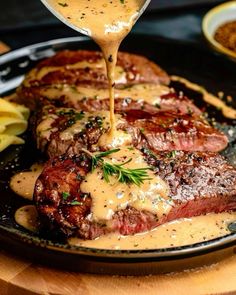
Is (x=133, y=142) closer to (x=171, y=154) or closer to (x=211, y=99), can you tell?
(x=171, y=154)

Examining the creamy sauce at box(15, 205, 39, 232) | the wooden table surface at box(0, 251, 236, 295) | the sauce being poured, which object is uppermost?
the sauce being poured

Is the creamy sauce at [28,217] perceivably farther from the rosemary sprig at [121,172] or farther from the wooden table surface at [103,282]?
the rosemary sprig at [121,172]

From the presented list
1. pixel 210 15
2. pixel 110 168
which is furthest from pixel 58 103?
pixel 210 15

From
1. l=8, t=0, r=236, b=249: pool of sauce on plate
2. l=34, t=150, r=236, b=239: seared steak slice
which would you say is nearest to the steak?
l=8, t=0, r=236, b=249: pool of sauce on plate

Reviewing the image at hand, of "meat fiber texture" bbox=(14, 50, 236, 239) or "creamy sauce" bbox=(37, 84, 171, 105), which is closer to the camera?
"meat fiber texture" bbox=(14, 50, 236, 239)

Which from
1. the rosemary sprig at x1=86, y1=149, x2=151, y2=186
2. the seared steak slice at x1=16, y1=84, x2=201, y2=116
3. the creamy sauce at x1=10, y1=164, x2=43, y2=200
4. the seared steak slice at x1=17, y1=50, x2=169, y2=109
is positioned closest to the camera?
the rosemary sprig at x1=86, y1=149, x2=151, y2=186

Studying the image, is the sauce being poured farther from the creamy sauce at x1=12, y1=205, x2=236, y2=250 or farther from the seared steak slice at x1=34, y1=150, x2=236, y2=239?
the creamy sauce at x1=12, y1=205, x2=236, y2=250

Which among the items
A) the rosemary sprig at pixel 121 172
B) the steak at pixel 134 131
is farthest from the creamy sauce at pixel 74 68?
the rosemary sprig at pixel 121 172
